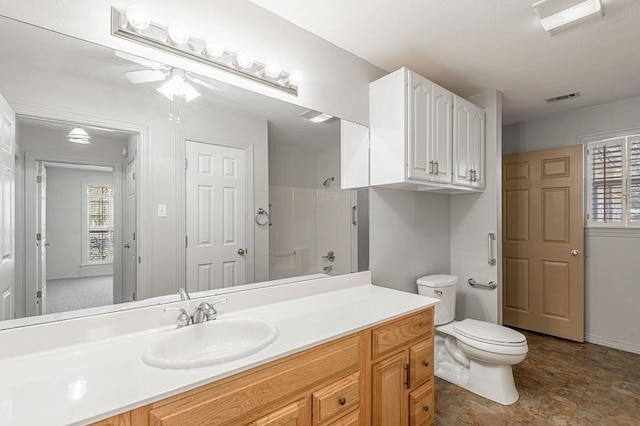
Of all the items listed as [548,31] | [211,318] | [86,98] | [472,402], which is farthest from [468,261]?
[86,98]

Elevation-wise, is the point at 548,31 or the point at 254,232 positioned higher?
the point at 548,31

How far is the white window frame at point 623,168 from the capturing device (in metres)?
2.91

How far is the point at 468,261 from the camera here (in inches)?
112

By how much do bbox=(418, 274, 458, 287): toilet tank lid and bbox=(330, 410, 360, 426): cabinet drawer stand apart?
4.25 feet

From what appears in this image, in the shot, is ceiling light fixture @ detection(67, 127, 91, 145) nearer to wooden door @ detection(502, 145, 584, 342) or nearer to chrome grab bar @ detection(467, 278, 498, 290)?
chrome grab bar @ detection(467, 278, 498, 290)

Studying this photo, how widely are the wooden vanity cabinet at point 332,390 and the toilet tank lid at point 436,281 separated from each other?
0.68 meters

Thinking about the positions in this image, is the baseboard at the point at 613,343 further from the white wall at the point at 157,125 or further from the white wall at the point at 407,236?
the white wall at the point at 157,125

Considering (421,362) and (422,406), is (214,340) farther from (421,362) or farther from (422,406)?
(422,406)

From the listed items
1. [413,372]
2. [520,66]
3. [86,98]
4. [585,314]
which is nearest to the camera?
[86,98]

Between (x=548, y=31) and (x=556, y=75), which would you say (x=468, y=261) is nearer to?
(x=556, y=75)

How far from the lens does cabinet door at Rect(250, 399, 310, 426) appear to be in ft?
3.50

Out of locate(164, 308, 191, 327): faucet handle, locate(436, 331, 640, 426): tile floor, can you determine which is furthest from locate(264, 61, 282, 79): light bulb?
locate(436, 331, 640, 426): tile floor

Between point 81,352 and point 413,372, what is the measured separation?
1.49 metres

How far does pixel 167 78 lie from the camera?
1387 millimetres
